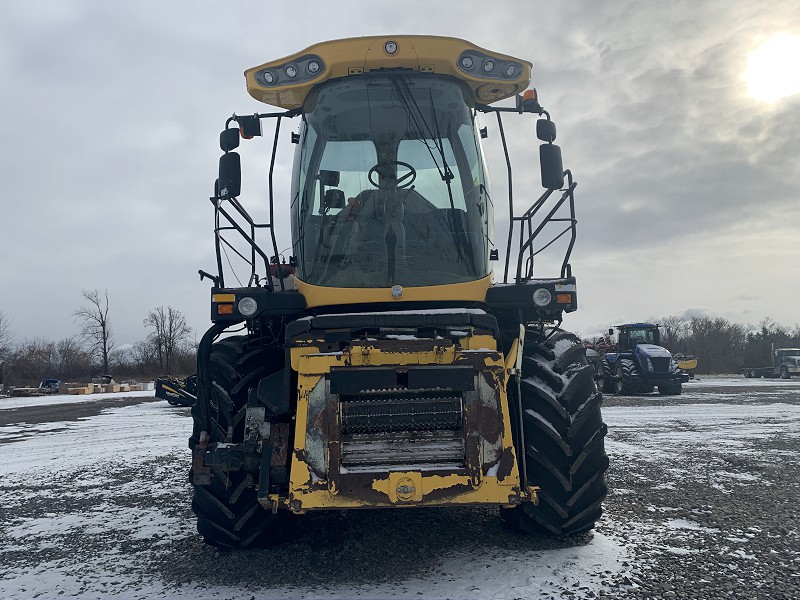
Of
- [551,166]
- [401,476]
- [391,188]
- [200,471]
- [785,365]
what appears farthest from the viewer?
[785,365]

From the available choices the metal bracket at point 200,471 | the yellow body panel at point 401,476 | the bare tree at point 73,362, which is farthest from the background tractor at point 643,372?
the bare tree at point 73,362

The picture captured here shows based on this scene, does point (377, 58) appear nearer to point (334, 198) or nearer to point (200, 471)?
point (334, 198)

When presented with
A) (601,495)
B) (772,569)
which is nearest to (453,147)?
(601,495)

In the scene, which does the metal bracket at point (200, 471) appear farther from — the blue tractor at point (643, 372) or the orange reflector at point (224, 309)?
the blue tractor at point (643, 372)

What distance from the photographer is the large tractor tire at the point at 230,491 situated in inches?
148

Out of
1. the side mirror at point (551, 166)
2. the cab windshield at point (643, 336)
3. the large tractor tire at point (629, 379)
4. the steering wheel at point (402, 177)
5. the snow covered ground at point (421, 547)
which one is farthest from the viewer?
the cab windshield at point (643, 336)

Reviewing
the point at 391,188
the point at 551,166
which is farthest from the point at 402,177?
the point at 551,166

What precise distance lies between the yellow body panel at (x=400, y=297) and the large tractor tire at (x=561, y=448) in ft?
1.97

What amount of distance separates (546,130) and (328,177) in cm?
174

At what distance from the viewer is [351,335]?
11.4 feet

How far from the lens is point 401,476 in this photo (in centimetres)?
319

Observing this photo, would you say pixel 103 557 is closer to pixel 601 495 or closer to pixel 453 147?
pixel 601 495

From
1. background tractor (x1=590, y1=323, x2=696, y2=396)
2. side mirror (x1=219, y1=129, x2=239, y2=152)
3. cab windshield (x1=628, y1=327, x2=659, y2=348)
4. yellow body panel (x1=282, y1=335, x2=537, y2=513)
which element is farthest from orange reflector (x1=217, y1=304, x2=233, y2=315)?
cab windshield (x1=628, y1=327, x2=659, y2=348)

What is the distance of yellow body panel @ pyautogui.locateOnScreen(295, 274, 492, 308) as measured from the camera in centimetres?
392
